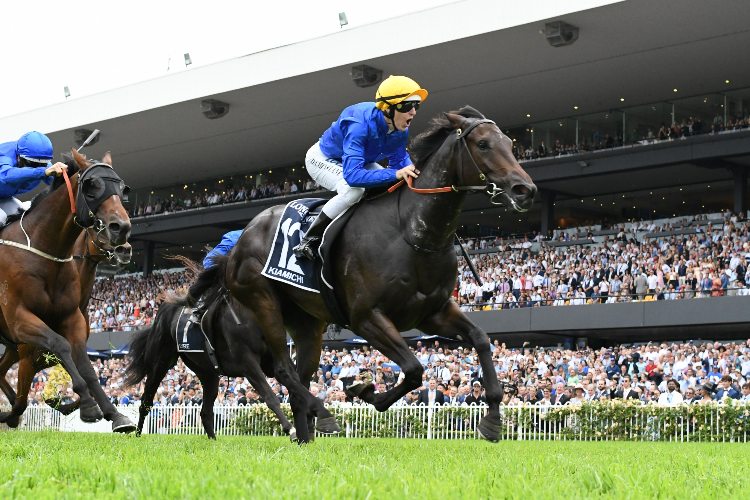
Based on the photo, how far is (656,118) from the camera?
25656 mm

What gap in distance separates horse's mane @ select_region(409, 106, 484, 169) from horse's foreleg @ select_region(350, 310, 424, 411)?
121 centimetres

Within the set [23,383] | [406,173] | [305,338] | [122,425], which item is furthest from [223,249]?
[406,173]

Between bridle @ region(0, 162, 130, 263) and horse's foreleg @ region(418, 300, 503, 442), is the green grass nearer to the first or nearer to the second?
horse's foreleg @ region(418, 300, 503, 442)

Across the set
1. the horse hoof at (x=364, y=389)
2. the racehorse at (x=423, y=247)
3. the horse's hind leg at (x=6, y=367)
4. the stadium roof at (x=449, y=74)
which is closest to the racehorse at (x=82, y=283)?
the horse's hind leg at (x=6, y=367)

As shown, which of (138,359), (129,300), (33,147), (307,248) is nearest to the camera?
(307,248)

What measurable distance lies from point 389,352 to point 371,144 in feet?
5.54

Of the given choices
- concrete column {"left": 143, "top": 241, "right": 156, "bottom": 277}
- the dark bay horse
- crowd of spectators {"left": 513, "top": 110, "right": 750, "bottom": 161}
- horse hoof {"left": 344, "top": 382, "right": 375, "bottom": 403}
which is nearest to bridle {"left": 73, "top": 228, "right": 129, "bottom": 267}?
the dark bay horse

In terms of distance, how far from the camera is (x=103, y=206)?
6176 mm

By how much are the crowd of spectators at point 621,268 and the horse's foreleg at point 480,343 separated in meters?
16.6

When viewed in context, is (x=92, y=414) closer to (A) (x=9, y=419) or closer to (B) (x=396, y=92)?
(A) (x=9, y=419)

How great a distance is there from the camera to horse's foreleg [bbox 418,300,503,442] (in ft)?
17.8

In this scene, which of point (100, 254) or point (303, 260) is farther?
point (100, 254)

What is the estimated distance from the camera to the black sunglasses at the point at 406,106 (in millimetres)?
6134

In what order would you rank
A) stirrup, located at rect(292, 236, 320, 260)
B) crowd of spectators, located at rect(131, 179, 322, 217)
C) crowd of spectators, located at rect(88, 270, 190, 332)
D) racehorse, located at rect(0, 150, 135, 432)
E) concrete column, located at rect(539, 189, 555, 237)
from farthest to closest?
crowd of spectators, located at rect(88, 270, 190, 332)
crowd of spectators, located at rect(131, 179, 322, 217)
concrete column, located at rect(539, 189, 555, 237)
stirrup, located at rect(292, 236, 320, 260)
racehorse, located at rect(0, 150, 135, 432)
